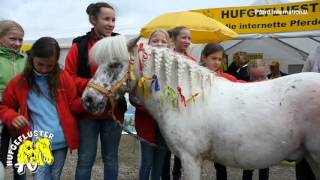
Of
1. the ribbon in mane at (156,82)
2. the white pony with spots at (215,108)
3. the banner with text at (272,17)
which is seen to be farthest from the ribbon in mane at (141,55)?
the banner with text at (272,17)

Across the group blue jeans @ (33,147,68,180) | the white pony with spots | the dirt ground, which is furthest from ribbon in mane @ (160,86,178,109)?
the dirt ground

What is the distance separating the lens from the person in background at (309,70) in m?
3.51

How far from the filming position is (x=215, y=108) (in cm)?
277

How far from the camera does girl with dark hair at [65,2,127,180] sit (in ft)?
10.3

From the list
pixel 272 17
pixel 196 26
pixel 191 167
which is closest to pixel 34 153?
pixel 191 167

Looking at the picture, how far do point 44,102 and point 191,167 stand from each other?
121 cm

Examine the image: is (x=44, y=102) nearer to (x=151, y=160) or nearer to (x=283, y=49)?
(x=151, y=160)

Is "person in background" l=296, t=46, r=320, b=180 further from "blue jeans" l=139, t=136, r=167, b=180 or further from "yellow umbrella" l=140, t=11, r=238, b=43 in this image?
"yellow umbrella" l=140, t=11, r=238, b=43

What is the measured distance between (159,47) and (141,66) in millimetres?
244

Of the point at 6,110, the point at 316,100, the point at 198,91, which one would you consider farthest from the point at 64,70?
the point at 316,100

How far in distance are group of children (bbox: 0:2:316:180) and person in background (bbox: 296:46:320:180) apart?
87 centimetres

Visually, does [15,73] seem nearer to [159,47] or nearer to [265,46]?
[159,47]

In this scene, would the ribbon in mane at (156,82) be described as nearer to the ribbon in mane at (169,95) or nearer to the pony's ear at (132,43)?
the ribbon in mane at (169,95)

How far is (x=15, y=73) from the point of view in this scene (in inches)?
124
